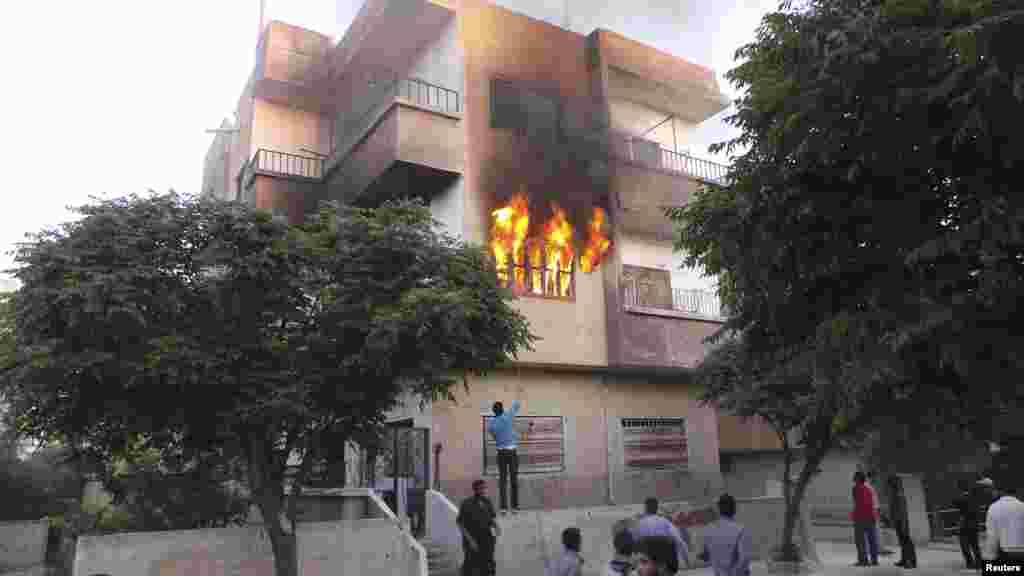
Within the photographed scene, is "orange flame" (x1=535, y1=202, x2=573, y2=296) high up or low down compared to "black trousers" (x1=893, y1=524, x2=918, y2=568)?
up

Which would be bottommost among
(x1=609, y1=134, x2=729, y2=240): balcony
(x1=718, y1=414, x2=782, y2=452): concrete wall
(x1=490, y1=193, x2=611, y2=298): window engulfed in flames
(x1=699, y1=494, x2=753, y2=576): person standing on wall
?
(x1=699, y1=494, x2=753, y2=576): person standing on wall

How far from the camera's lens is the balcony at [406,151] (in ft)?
48.2

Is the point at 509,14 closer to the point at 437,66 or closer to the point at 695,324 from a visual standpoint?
the point at 437,66

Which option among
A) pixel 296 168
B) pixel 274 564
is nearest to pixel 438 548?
pixel 274 564

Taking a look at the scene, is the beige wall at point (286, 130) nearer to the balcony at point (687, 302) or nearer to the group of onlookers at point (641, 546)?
the balcony at point (687, 302)

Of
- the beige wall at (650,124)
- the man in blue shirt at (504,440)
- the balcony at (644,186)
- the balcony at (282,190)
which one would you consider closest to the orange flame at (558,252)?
the balcony at (644,186)

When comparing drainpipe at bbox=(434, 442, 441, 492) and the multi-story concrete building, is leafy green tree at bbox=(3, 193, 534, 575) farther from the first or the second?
the multi-story concrete building

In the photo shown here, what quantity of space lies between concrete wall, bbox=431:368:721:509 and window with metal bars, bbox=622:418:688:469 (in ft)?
0.51

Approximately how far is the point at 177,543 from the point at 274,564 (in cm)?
132

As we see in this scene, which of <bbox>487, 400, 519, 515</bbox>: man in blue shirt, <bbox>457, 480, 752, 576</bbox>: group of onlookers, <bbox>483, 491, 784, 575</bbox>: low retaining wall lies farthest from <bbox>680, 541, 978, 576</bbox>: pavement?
<bbox>457, 480, 752, 576</bbox>: group of onlookers

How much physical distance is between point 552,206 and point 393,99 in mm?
3943

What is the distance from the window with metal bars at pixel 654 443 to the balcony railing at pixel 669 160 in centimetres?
592

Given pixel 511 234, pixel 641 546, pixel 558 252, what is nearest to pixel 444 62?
pixel 511 234

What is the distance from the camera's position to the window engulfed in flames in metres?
15.4
